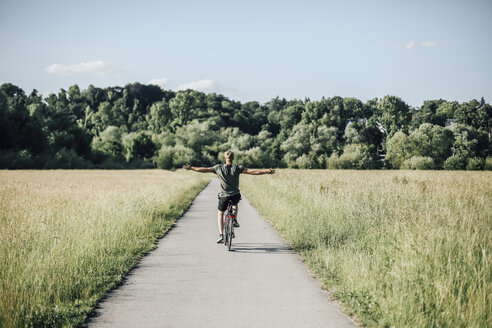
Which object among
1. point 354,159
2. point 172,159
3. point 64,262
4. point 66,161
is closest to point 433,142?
point 64,262

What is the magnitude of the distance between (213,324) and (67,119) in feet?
240

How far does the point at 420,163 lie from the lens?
979 inches

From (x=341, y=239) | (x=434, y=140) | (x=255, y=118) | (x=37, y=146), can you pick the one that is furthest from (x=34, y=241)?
(x=255, y=118)

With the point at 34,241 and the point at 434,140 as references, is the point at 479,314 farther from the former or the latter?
the point at 434,140

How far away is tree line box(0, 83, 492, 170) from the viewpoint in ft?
81.0

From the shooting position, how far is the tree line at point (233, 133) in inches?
973

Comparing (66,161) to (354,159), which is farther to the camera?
(66,161)

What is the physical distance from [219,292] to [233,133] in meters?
81.7

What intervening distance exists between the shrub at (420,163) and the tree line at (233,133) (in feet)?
0.23

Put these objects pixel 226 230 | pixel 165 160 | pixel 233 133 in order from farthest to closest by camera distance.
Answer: pixel 233 133 → pixel 165 160 → pixel 226 230

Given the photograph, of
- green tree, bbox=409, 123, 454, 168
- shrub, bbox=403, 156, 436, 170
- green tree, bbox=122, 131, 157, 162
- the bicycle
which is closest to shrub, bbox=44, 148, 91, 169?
green tree, bbox=122, 131, 157, 162

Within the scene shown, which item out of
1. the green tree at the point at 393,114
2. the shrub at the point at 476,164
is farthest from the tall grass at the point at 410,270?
the green tree at the point at 393,114

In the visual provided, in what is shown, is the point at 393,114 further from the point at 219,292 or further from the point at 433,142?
the point at 219,292

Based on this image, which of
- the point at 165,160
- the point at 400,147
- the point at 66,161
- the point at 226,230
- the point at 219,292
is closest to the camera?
the point at 219,292
